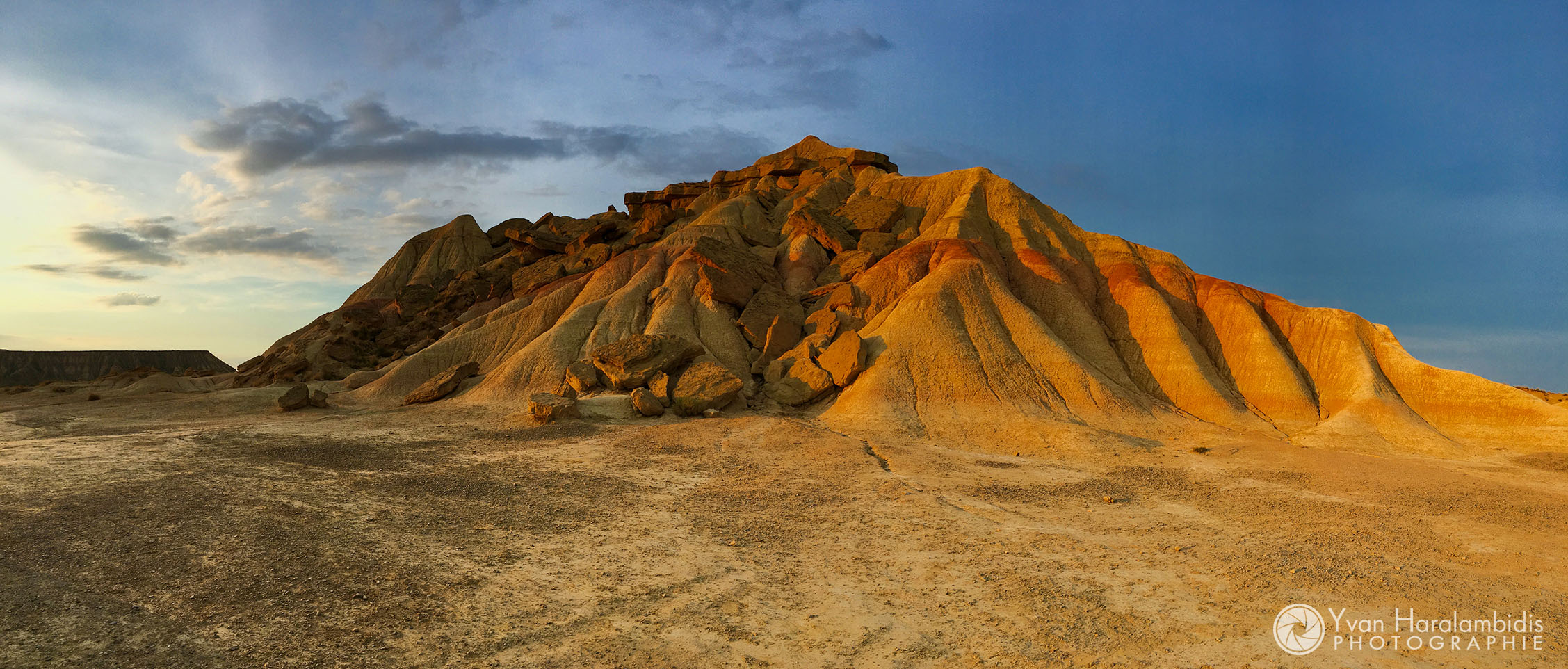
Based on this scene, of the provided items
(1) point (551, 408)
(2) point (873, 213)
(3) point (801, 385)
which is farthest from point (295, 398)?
(2) point (873, 213)

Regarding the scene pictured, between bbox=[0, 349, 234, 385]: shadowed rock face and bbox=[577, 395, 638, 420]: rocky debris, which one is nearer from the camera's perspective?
bbox=[577, 395, 638, 420]: rocky debris

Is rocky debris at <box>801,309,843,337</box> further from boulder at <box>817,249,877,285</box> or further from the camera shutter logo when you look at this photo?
the camera shutter logo

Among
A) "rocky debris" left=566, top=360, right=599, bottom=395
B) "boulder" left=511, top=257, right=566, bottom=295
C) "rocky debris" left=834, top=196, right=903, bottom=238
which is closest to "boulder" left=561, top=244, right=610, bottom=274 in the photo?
"boulder" left=511, top=257, right=566, bottom=295

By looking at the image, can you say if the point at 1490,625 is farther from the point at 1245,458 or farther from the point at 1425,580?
the point at 1245,458

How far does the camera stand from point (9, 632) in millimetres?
6504

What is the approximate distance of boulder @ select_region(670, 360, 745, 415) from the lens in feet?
68.5

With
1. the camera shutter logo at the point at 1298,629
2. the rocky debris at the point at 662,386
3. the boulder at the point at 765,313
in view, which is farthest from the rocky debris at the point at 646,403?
the camera shutter logo at the point at 1298,629

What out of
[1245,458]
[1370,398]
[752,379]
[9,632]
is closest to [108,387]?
[752,379]

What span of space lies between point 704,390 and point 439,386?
31.1ft

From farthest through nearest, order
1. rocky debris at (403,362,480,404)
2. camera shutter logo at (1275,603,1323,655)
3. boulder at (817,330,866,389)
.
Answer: rocky debris at (403,362,480,404), boulder at (817,330,866,389), camera shutter logo at (1275,603,1323,655)

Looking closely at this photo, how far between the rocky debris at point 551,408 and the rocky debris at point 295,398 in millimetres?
8071

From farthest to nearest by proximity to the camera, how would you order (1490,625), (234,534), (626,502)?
(626,502) < (234,534) < (1490,625)

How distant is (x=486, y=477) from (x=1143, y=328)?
2200 centimetres

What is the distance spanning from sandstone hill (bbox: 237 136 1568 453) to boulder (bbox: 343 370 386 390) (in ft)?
0.87
